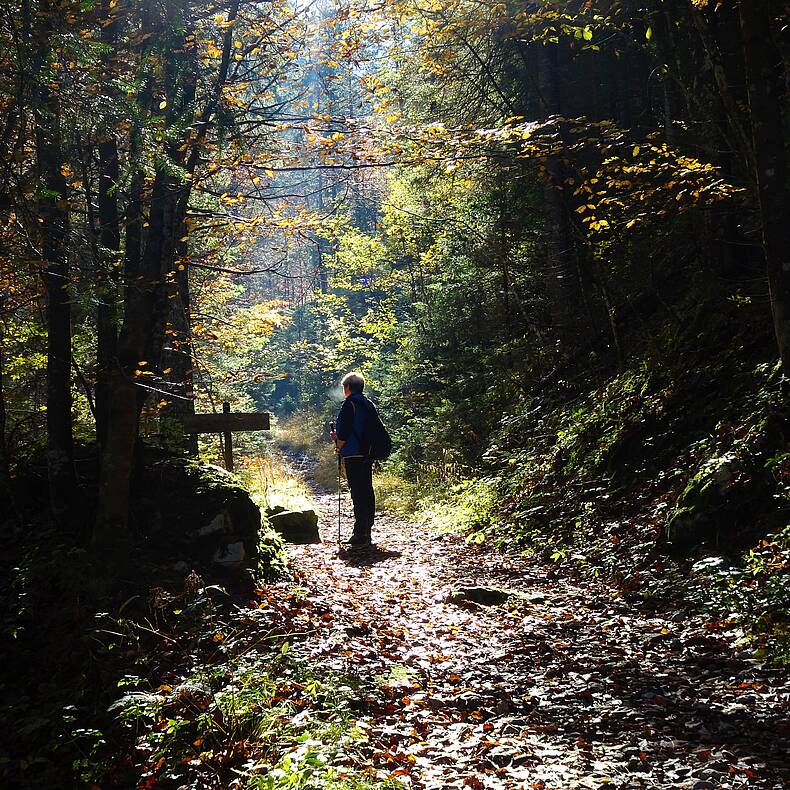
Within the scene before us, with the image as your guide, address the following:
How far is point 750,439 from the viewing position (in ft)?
21.9

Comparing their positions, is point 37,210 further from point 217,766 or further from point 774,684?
point 774,684

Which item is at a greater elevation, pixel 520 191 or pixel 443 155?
pixel 520 191

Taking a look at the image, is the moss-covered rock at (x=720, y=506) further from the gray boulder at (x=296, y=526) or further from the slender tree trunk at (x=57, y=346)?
the slender tree trunk at (x=57, y=346)

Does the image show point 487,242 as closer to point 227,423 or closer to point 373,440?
point 373,440

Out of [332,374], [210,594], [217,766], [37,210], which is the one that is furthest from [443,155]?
[332,374]

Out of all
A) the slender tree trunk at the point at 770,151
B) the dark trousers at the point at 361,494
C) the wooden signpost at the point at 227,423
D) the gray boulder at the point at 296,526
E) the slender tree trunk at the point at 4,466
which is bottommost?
the gray boulder at the point at 296,526

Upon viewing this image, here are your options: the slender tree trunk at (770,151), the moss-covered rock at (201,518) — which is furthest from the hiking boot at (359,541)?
the slender tree trunk at (770,151)

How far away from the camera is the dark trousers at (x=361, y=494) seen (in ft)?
34.7

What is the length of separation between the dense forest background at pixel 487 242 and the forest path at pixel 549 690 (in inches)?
24.3

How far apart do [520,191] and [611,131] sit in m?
6.67

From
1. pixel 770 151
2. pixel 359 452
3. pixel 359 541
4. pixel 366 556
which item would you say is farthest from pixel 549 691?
pixel 359 452

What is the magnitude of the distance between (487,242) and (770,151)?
8.14m

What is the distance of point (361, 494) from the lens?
10.7 metres

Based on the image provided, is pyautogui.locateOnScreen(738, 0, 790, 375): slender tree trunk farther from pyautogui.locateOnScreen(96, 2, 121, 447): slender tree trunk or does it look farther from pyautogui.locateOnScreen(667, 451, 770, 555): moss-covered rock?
pyautogui.locateOnScreen(96, 2, 121, 447): slender tree trunk
